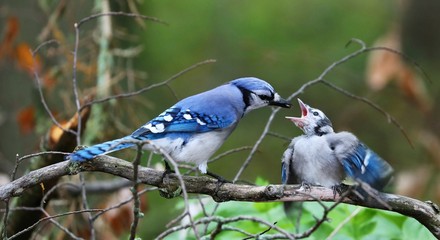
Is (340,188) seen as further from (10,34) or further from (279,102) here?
(10,34)

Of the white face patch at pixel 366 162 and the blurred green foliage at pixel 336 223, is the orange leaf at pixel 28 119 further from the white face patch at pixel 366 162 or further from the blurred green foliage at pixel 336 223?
the white face patch at pixel 366 162

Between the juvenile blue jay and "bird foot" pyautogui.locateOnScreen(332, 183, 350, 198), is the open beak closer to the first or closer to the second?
the juvenile blue jay

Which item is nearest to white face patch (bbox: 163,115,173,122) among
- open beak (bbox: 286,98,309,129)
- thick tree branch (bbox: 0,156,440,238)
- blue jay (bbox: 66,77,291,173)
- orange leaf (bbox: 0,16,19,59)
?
blue jay (bbox: 66,77,291,173)

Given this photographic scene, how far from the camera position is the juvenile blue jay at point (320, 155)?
2352 mm

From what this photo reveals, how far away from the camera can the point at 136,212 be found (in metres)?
2.00

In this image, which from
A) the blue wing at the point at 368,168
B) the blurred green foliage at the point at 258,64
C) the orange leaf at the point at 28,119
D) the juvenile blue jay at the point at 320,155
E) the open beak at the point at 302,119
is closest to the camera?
the blue wing at the point at 368,168

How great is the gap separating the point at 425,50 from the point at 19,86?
3.02 m

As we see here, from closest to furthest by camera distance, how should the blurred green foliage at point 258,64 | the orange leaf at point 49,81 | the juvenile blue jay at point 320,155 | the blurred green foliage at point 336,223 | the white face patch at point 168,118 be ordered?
the juvenile blue jay at point 320,155 < the white face patch at point 168,118 < the blurred green foliage at point 336,223 < the orange leaf at point 49,81 < the blurred green foliage at point 258,64

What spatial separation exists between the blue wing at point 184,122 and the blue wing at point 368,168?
0.63 meters

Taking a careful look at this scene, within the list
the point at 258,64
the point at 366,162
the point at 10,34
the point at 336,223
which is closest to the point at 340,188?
the point at 366,162

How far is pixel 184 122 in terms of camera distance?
9.14ft

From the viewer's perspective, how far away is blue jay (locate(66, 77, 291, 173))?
9.01 feet

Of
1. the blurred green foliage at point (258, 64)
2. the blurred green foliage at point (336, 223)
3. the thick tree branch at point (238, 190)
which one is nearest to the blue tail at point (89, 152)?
the thick tree branch at point (238, 190)

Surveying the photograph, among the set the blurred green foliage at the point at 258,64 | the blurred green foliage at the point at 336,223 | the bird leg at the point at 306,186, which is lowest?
the blurred green foliage at the point at 258,64
